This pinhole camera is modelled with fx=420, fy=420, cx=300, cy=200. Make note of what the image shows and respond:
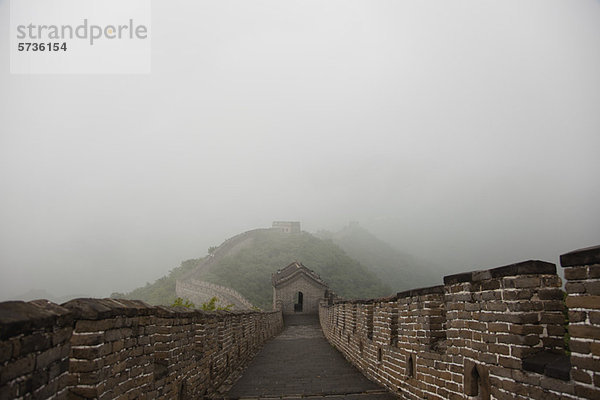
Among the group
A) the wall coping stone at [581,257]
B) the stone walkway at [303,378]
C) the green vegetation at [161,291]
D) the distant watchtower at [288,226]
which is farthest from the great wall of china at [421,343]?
the distant watchtower at [288,226]

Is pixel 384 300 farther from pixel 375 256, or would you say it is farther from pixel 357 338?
pixel 375 256

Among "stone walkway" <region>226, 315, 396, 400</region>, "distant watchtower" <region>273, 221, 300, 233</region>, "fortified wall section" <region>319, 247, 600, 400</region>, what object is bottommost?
"stone walkway" <region>226, 315, 396, 400</region>

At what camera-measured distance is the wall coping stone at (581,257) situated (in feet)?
8.62

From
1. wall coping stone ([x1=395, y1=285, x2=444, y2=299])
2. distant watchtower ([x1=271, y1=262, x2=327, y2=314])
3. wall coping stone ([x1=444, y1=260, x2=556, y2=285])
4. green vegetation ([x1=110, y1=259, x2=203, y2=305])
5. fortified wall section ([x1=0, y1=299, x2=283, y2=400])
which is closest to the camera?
fortified wall section ([x1=0, y1=299, x2=283, y2=400])

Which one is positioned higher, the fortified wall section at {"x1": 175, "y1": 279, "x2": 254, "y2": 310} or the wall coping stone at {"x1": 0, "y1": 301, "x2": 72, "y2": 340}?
the wall coping stone at {"x1": 0, "y1": 301, "x2": 72, "y2": 340}

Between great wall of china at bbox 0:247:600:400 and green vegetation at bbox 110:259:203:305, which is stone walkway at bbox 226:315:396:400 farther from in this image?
green vegetation at bbox 110:259:203:305

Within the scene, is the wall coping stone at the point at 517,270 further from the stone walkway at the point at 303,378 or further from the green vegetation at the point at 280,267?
the green vegetation at the point at 280,267

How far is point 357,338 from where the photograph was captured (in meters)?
9.66

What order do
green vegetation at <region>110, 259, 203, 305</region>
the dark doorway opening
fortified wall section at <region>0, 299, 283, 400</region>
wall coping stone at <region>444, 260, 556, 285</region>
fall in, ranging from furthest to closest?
green vegetation at <region>110, 259, 203, 305</region> < the dark doorway opening < wall coping stone at <region>444, 260, 556, 285</region> < fortified wall section at <region>0, 299, 283, 400</region>

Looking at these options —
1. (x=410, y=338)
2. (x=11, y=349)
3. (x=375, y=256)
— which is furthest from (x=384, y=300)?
(x=375, y=256)

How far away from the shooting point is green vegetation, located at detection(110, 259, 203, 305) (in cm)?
4700

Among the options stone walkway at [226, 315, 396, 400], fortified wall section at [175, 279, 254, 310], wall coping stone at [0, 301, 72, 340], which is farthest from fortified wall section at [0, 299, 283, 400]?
fortified wall section at [175, 279, 254, 310]

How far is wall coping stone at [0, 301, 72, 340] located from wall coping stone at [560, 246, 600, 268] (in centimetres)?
327

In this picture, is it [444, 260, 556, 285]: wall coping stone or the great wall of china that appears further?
[444, 260, 556, 285]: wall coping stone
